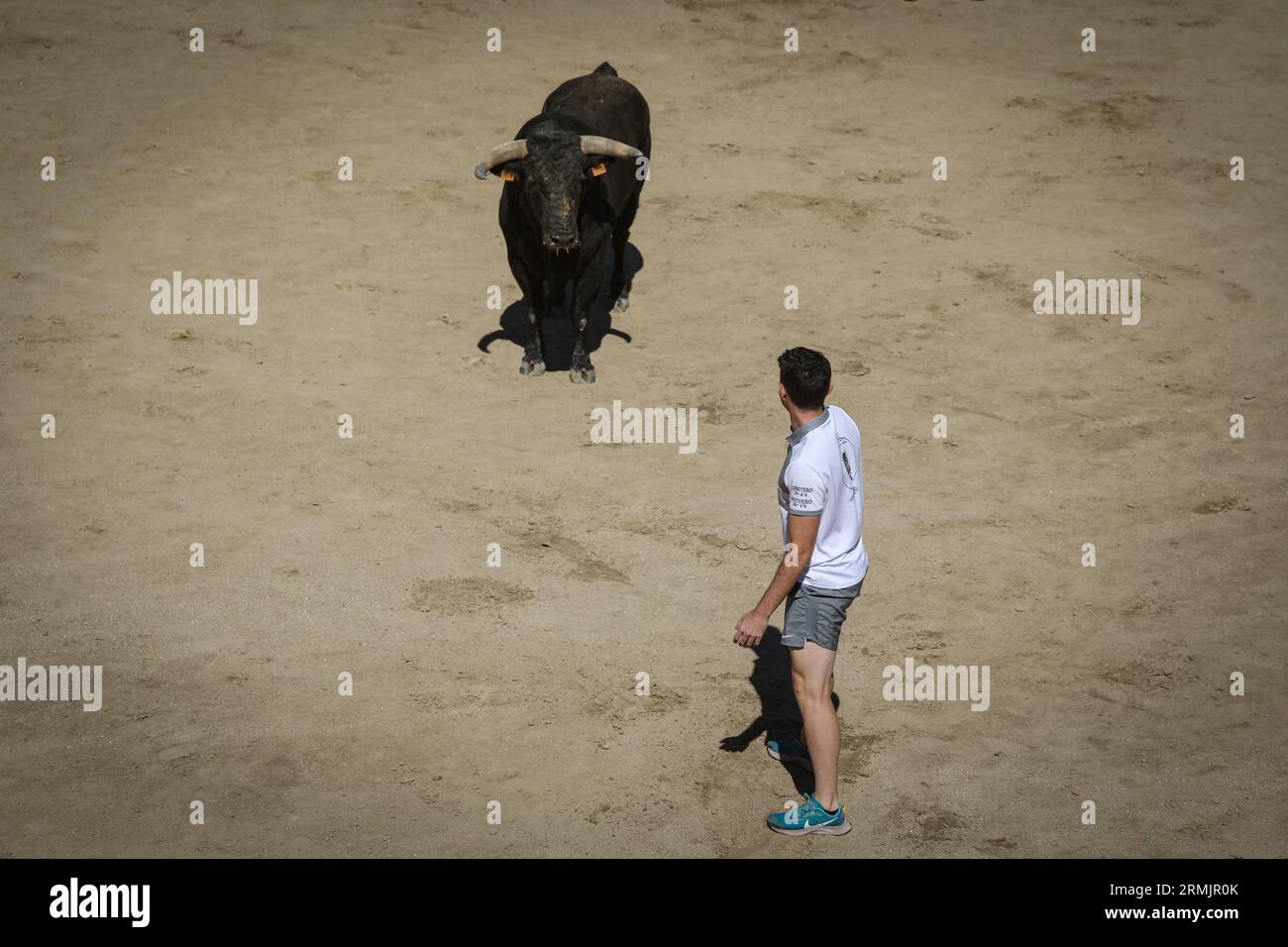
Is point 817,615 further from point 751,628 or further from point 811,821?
point 811,821

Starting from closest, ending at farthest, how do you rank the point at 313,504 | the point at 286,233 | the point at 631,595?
the point at 631,595, the point at 313,504, the point at 286,233

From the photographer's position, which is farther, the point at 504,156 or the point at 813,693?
the point at 504,156

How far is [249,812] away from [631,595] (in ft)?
9.64

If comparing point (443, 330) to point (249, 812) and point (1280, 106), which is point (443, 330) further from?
point (1280, 106)

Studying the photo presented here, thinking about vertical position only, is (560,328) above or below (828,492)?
above

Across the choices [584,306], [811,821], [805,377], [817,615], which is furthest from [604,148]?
[811,821]

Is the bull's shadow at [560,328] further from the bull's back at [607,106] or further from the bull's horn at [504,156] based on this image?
the bull's horn at [504,156]

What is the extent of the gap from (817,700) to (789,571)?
2.25 ft

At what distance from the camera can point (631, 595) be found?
351 inches

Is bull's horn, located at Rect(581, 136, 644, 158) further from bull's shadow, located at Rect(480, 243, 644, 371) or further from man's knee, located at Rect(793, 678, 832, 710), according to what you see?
man's knee, located at Rect(793, 678, 832, 710)

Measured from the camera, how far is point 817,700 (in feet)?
21.2

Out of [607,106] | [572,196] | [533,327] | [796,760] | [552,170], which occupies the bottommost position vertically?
[796,760]

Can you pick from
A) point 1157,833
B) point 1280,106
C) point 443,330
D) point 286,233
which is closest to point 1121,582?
point 1157,833

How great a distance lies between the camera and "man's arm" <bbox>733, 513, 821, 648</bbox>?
618 centimetres
